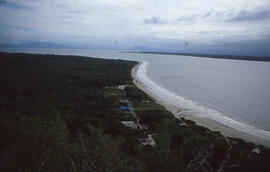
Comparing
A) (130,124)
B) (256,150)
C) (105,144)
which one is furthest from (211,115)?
(105,144)

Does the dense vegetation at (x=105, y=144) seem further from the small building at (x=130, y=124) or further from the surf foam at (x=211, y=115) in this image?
the surf foam at (x=211, y=115)

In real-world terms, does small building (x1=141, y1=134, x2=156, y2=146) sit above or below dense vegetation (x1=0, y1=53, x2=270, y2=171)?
below

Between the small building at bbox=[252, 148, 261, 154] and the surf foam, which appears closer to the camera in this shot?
the small building at bbox=[252, 148, 261, 154]

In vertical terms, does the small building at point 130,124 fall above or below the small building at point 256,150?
above

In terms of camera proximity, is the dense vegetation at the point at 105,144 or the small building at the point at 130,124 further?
the small building at the point at 130,124

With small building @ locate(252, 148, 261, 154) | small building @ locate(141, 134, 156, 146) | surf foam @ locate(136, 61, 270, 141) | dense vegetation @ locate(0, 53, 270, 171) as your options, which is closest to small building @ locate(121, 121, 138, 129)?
dense vegetation @ locate(0, 53, 270, 171)

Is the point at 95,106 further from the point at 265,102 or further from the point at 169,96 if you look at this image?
the point at 265,102

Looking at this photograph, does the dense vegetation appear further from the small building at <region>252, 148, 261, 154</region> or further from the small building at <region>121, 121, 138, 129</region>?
the small building at <region>121, 121, 138, 129</region>

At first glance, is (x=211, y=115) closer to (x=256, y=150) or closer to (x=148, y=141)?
(x=256, y=150)

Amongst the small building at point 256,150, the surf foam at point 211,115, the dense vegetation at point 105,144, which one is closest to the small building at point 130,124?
the dense vegetation at point 105,144

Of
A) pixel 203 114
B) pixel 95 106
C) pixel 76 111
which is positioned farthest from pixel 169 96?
pixel 76 111

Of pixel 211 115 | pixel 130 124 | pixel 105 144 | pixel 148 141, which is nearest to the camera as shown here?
pixel 105 144

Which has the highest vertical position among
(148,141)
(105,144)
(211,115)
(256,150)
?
(105,144)
